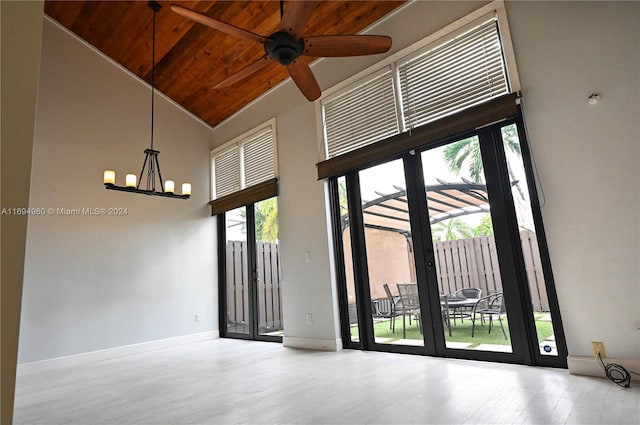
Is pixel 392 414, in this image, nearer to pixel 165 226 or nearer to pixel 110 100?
pixel 165 226

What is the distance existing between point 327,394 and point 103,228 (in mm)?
3703

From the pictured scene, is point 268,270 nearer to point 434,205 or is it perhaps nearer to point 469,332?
point 434,205

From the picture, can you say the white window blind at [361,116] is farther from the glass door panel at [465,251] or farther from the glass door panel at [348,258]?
the glass door panel at [465,251]

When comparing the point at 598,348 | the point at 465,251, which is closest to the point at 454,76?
the point at 465,251

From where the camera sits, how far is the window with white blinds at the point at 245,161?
16.5ft

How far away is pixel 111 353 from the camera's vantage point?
433 centimetres

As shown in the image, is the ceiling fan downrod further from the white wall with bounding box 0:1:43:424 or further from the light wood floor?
the light wood floor

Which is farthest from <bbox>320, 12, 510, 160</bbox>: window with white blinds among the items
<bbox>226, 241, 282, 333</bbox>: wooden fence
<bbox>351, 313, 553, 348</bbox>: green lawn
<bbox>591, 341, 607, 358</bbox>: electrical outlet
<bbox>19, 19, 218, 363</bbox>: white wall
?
<bbox>19, 19, 218, 363</bbox>: white wall

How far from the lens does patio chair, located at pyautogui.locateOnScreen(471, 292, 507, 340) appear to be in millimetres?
3025

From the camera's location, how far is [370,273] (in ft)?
13.0

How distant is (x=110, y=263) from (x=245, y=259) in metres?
1.78

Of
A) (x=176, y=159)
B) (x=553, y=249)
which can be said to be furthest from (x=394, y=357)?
(x=176, y=159)

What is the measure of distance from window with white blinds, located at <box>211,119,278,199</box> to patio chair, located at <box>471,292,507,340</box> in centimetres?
297

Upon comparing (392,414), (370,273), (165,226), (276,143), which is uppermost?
(276,143)
